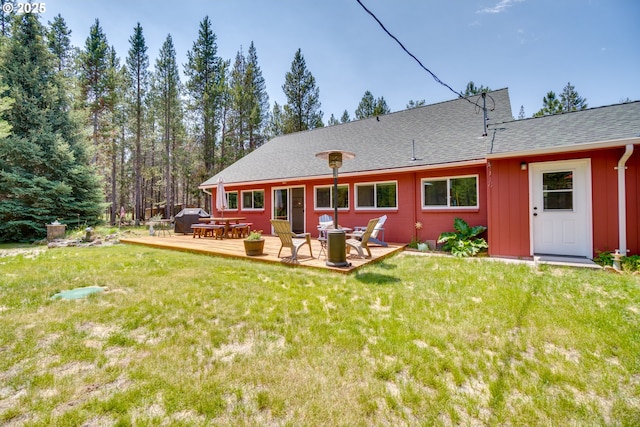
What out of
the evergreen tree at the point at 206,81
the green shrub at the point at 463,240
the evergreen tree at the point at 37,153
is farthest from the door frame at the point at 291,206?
the evergreen tree at the point at 206,81

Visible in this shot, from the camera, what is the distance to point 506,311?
3.43 meters

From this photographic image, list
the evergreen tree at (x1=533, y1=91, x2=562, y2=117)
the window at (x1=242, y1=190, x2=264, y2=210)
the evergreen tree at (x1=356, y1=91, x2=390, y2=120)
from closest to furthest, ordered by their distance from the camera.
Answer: the window at (x1=242, y1=190, x2=264, y2=210)
the evergreen tree at (x1=533, y1=91, x2=562, y2=117)
the evergreen tree at (x1=356, y1=91, x2=390, y2=120)

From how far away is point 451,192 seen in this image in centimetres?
827

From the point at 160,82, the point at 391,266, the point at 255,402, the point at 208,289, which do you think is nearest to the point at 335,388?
the point at 255,402

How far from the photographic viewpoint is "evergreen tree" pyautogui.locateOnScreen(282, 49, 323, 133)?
2430cm

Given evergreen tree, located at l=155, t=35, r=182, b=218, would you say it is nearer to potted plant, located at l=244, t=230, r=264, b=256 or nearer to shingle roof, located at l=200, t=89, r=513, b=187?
shingle roof, located at l=200, t=89, r=513, b=187

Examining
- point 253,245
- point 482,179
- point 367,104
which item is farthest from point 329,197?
point 367,104

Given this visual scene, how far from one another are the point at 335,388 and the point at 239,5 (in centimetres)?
660

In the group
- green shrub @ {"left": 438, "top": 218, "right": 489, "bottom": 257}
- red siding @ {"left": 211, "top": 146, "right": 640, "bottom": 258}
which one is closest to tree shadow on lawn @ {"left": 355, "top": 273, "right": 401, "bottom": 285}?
green shrub @ {"left": 438, "top": 218, "right": 489, "bottom": 257}

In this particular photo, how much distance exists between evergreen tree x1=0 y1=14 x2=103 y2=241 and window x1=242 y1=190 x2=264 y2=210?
6.86 meters

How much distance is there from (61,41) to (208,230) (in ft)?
67.2

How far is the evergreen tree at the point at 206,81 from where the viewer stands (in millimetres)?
22219

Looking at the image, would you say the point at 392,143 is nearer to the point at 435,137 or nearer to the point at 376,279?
the point at 435,137

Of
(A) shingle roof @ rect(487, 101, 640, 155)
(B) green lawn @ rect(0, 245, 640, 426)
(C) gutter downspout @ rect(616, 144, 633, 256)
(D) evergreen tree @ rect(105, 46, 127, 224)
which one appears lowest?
(B) green lawn @ rect(0, 245, 640, 426)
